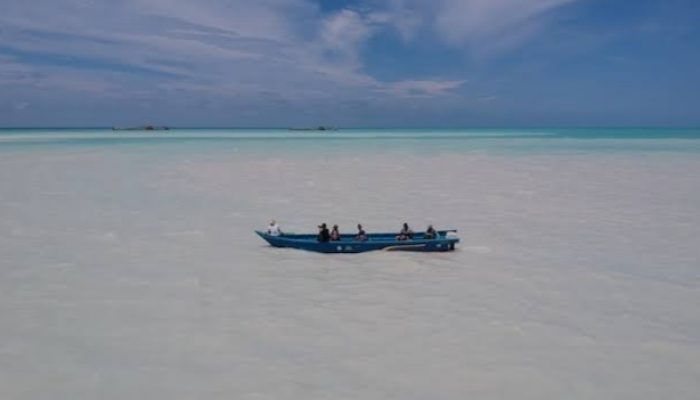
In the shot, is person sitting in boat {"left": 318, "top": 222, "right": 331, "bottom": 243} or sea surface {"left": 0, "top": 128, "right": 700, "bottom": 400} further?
person sitting in boat {"left": 318, "top": 222, "right": 331, "bottom": 243}

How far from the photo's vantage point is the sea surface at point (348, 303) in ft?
32.4

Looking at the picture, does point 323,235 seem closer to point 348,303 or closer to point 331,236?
point 331,236

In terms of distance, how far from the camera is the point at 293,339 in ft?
37.8

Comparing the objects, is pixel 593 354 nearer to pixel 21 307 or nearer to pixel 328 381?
pixel 328 381

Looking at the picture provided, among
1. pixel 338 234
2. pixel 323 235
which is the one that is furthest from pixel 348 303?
pixel 338 234

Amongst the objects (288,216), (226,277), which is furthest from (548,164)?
(226,277)

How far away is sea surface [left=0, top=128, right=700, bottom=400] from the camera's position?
32.4ft

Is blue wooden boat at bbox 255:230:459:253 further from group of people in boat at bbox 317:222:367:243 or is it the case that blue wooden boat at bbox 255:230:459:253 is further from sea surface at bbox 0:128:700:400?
sea surface at bbox 0:128:700:400

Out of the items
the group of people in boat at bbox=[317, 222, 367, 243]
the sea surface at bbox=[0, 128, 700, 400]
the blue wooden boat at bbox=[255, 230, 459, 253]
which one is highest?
the group of people in boat at bbox=[317, 222, 367, 243]

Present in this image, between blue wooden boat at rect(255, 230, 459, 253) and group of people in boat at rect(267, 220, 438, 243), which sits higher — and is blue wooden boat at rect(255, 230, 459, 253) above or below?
below

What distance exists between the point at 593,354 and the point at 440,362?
113 inches

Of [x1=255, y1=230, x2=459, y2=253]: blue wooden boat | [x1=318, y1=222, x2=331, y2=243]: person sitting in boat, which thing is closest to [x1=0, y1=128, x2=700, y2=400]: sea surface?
[x1=255, y1=230, x2=459, y2=253]: blue wooden boat

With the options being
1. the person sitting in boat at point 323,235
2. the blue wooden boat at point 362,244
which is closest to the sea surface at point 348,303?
the blue wooden boat at point 362,244

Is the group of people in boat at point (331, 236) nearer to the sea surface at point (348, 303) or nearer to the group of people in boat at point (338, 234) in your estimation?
the group of people in boat at point (338, 234)
